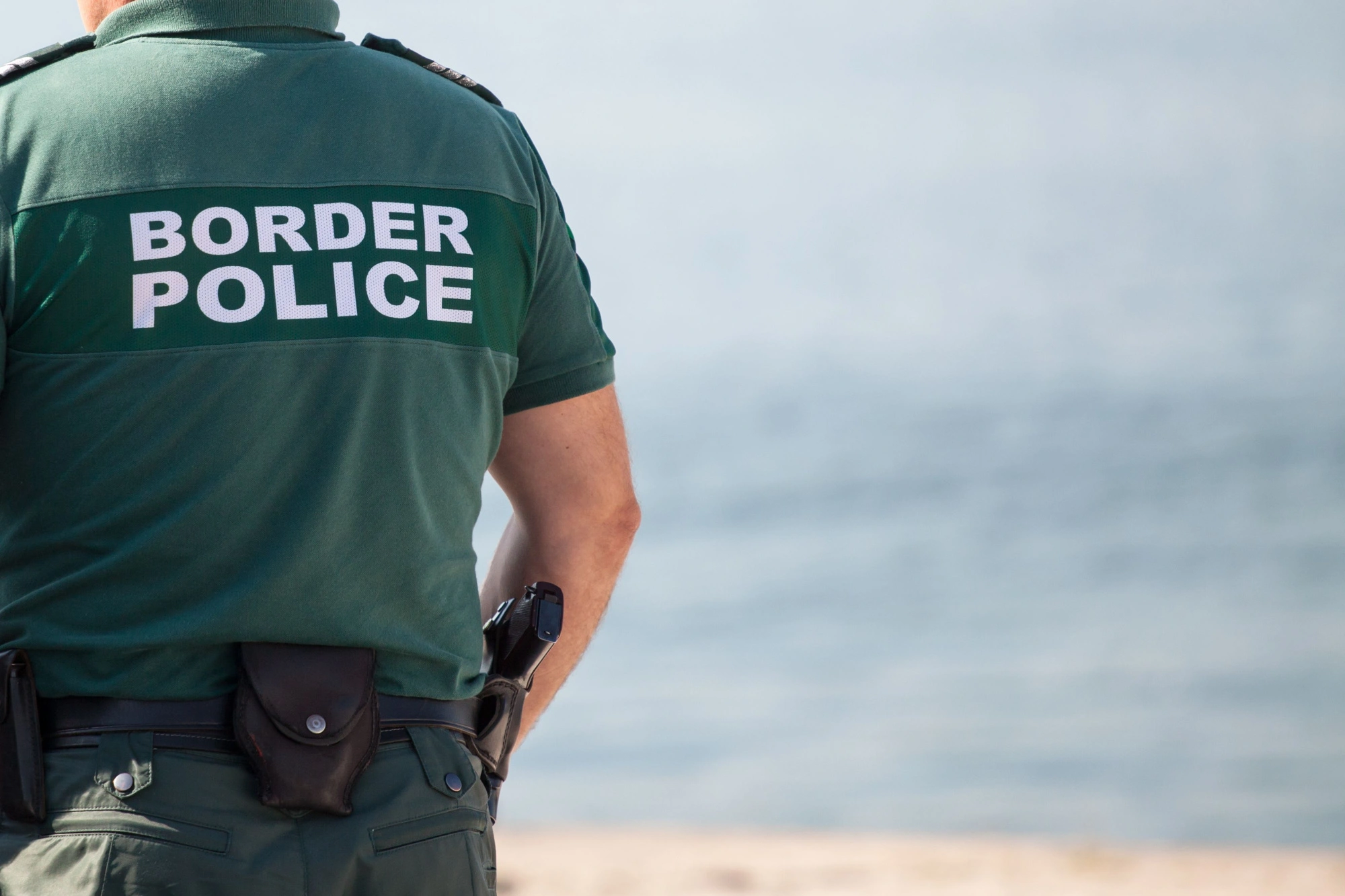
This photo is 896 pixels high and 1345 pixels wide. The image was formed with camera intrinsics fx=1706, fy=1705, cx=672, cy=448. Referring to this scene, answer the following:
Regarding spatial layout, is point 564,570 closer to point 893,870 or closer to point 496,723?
point 496,723

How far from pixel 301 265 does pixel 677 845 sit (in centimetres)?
588

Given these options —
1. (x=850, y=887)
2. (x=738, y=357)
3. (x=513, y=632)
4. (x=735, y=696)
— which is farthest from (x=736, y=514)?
(x=513, y=632)

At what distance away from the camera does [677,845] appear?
7.18 metres

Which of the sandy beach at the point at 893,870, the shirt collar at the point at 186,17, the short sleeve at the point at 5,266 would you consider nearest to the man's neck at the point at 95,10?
the shirt collar at the point at 186,17

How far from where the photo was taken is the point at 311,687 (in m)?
1.56

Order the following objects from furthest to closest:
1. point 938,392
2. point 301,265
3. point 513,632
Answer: point 938,392 < point 513,632 < point 301,265

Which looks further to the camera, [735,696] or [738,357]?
[738,357]

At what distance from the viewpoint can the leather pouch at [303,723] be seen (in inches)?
60.7

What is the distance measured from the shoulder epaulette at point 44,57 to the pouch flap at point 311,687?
Answer: 583mm

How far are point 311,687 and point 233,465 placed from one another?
22cm

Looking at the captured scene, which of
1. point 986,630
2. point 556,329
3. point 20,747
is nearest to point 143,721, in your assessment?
point 20,747

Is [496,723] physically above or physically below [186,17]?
below

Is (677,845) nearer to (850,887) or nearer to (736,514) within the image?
(850,887)

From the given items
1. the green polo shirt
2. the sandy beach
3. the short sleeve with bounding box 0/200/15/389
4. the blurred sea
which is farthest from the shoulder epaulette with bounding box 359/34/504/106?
the blurred sea
